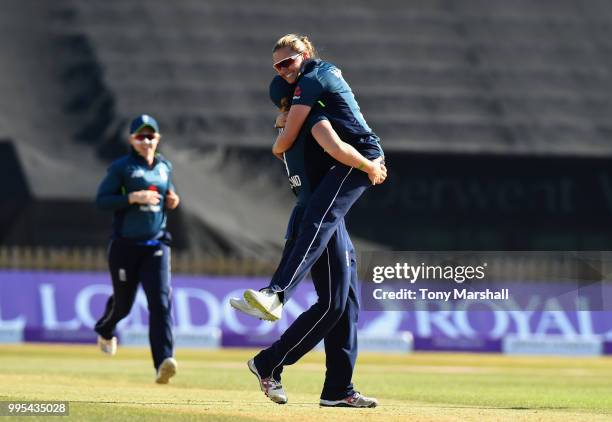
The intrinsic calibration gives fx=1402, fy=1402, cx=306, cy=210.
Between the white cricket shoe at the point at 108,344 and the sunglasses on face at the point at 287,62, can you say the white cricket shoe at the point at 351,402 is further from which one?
the white cricket shoe at the point at 108,344

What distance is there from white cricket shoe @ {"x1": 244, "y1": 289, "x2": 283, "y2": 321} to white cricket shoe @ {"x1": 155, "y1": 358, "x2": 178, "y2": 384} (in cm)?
308

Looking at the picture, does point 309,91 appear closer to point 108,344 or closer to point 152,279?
point 152,279

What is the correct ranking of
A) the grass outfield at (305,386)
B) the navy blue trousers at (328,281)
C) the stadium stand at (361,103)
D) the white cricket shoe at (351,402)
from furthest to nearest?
the stadium stand at (361,103)
the white cricket shoe at (351,402)
the grass outfield at (305,386)
the navy blue trousers at (328,281)

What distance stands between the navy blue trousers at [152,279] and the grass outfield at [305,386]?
35 cm

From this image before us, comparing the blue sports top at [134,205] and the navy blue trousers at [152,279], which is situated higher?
the blue sports top at [134,205]

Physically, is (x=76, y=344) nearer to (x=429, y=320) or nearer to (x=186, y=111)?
(x=429, y=320)

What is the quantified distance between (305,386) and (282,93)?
407 centimetres

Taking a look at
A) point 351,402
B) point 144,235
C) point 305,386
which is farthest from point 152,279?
point 351,402

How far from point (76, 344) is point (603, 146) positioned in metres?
11.8

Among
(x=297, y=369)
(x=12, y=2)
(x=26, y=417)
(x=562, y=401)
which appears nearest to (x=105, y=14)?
(x=12, y=2)

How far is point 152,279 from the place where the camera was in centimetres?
1048

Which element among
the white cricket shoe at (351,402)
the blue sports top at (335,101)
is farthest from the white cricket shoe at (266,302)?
the blue sports top at (335,101)

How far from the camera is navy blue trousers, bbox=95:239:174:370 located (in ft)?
34.3

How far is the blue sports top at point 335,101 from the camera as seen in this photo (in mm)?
7719
